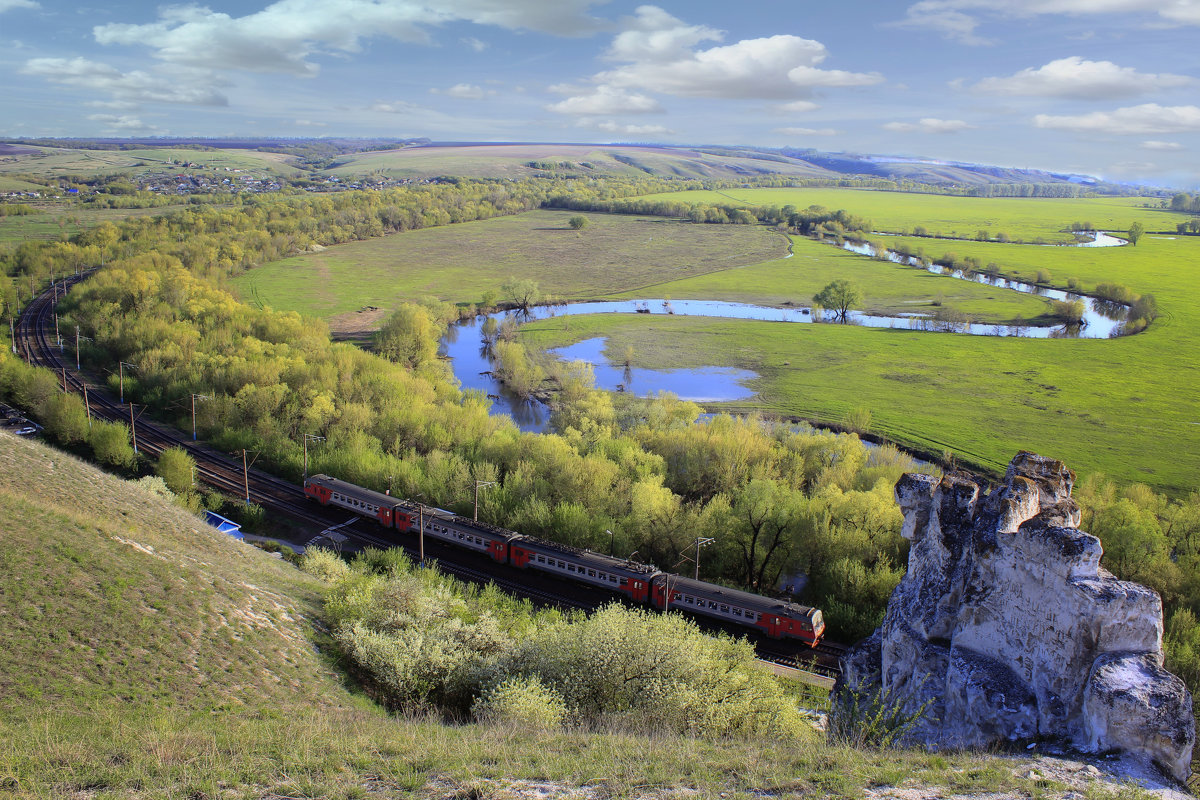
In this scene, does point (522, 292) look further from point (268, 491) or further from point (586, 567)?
point (586, 567)

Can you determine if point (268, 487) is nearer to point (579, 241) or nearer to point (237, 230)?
point (237, 230)

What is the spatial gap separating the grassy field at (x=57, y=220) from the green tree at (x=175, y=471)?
110704 millimetres

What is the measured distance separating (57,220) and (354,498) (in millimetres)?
149707

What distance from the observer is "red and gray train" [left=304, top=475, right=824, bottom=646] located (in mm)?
33406

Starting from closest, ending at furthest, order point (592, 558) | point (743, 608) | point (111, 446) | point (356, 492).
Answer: point (743, 608), point (592, 558), point (356, 492), point (111, 446)

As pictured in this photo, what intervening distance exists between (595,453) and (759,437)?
1326 cm

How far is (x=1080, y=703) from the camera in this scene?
14039 mm

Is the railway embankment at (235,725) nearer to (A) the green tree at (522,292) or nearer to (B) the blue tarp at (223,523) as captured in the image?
(B) the blue tarp at (223,523)

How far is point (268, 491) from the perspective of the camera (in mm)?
50125

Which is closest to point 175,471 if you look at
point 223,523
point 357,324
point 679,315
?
point 223,523

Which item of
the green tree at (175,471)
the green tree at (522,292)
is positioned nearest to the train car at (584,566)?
the green tree at (175,471)

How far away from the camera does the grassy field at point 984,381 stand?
212 ft

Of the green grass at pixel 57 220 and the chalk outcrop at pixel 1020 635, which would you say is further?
the green grass at pixel 57 220

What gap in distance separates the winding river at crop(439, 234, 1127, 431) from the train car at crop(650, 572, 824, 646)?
3696cm
